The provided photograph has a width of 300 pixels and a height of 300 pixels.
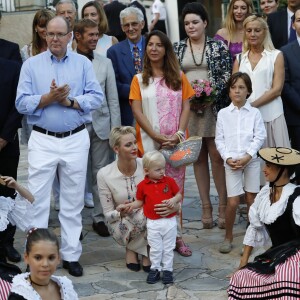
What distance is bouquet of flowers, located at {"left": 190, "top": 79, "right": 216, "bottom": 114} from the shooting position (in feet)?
25.3

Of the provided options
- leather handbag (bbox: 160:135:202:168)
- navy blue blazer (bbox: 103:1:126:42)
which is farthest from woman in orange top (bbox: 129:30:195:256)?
navy blue blazer (bbox: 103:1:126:42)

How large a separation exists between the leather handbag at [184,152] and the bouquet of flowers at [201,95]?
0.69m

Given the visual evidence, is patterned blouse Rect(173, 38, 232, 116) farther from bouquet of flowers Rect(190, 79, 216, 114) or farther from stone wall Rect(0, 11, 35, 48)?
stone wall Rect(0, 11, 35, 48)

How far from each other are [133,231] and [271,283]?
5.77ft

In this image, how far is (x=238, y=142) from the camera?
7297 mm


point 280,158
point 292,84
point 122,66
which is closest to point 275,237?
point 280,158

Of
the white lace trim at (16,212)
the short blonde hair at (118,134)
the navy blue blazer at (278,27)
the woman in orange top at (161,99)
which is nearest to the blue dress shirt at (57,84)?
the short blonde hair at (118,134)

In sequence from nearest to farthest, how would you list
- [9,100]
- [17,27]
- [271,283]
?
1. [271,283]
2. [9,100]
3. [17,27]

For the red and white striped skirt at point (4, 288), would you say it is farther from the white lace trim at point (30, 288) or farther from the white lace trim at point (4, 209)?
the white lace trim at point (4, 209)

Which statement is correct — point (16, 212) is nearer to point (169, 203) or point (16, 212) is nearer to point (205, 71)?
point (169, 203)

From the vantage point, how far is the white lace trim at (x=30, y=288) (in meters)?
4.83

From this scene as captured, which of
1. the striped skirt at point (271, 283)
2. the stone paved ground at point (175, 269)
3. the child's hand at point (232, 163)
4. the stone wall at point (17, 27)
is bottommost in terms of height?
the stone paved ground at point (175, 269)

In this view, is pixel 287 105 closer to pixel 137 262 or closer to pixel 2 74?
pixel 137 262

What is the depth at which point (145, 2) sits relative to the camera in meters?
22.8
